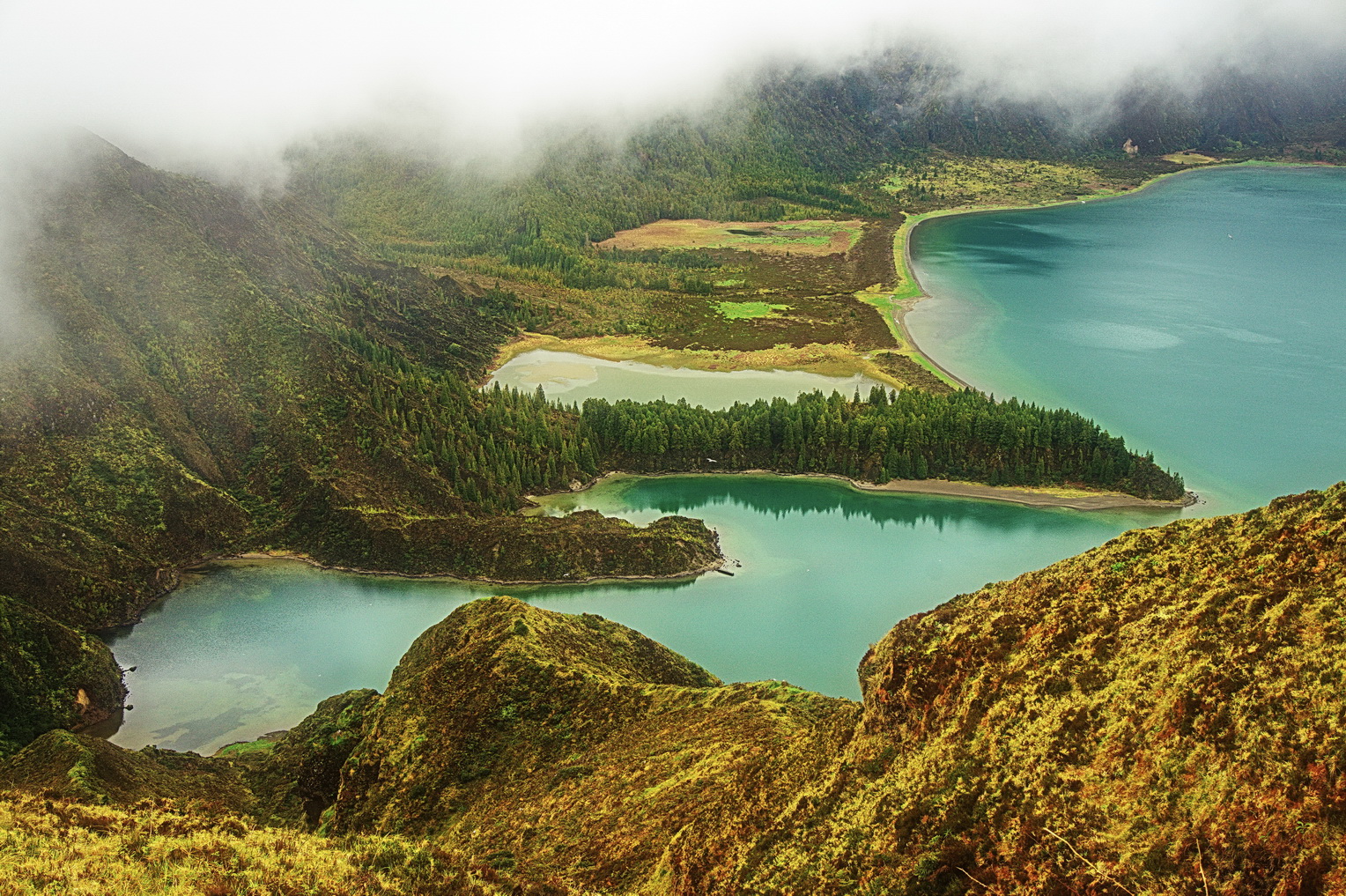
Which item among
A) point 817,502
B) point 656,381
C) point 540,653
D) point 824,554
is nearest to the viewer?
point 540,653

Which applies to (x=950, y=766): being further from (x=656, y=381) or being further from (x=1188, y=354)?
(x=1188, y=354)

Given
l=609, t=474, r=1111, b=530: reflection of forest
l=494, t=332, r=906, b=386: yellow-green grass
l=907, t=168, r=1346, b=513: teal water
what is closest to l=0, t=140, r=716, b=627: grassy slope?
l=609, t=474, r=1111, b=530: reflection of forest

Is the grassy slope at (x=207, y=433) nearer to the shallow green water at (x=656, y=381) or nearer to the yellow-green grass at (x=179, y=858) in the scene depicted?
the shallow green water at (x=656, y=381)

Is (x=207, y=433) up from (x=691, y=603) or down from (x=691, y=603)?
up

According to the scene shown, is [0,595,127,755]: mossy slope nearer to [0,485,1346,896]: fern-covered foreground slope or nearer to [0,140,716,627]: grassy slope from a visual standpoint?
[0,140,716,627]: grassy slope

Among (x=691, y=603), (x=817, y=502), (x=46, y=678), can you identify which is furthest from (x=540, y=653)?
(x=817, y=502)

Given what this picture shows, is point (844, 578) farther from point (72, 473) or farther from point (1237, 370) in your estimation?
point (1237, 370)
